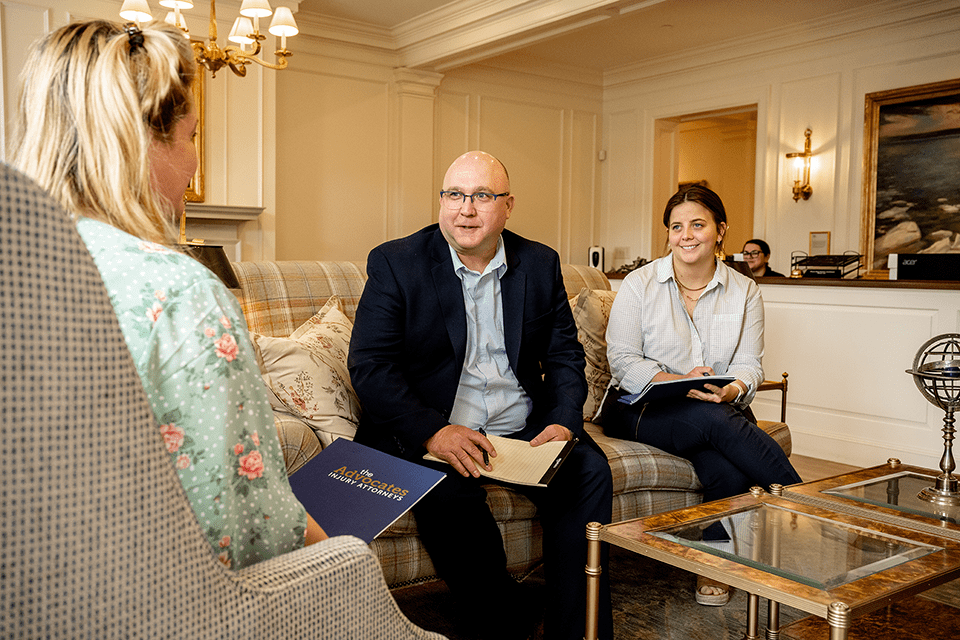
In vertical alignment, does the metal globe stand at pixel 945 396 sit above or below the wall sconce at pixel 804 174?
below

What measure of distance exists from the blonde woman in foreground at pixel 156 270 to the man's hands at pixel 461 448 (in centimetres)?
96

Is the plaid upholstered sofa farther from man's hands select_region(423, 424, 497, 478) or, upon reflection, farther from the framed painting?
the framed painting

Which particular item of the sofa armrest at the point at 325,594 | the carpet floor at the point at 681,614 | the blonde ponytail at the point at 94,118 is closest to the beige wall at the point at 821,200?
the carpet floor at the point at 681,614

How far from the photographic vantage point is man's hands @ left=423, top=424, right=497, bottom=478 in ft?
5.83

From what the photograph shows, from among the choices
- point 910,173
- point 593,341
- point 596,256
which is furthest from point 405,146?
point 593,341

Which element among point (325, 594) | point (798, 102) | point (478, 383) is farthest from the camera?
point (798, 102)

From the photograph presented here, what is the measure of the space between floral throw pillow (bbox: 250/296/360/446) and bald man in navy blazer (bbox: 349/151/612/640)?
0.26 feet

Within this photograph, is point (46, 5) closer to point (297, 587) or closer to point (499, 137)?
point (499, 137)

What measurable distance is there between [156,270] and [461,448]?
1151 mm

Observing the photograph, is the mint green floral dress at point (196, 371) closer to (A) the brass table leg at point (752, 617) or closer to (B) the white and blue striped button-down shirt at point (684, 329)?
(A) the brass table leg at point (752, 617)

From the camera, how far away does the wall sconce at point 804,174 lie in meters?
6.19

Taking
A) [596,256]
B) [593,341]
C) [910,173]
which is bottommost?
[593,341]

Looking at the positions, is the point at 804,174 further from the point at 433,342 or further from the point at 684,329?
the point at 433,342

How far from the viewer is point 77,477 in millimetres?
535
